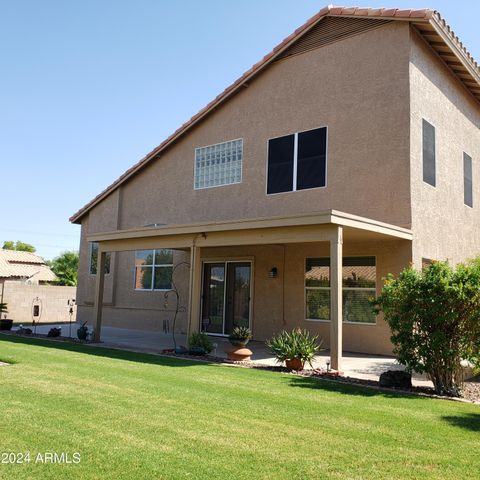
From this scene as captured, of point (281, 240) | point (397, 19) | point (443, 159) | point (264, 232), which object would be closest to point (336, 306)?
point (281, 240)

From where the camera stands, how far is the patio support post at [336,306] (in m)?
9.49

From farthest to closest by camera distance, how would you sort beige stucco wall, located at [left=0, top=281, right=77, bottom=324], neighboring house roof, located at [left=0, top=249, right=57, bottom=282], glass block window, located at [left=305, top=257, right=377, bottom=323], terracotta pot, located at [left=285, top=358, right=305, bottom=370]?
1. neighboring house roof, located at [left=0, top=249, right=57, bottom=282]
2. beige stucco wall, located at [left=0, top=281, right=77, bottom=324]
3. glass block window, located at [left=305, top=257, right=377, bottom=323]
4. terracotta pot, located at [left=285, top=358, right=305, bottom=370]

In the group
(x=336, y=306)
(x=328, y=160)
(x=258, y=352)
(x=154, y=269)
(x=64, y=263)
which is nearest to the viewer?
(x=336, y=306)

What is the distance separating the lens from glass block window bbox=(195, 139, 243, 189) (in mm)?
16016

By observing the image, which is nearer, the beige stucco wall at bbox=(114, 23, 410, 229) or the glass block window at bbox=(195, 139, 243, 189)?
the beige stucco wall at bbox=(114, 23, 410, 229)

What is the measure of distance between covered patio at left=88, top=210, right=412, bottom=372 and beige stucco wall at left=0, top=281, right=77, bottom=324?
12697 mm

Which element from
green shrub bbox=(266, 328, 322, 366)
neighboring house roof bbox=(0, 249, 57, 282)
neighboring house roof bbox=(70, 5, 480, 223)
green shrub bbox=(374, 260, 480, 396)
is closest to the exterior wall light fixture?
green shrub bbox=(266, 328, 322, 366)

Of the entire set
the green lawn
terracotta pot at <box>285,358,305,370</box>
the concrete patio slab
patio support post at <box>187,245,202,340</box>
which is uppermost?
patio support post at <box>187,245,202,340</box>

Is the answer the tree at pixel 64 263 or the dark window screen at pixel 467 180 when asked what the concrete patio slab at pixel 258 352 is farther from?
the tree at pixel 64 263

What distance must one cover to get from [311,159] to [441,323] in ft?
23.2

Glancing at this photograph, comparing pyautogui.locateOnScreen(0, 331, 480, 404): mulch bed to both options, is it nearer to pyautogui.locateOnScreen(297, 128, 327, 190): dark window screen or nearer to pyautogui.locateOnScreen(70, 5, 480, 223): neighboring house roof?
pyautogui.locateOnScreen(297, 128, 327, 190): dark window screen

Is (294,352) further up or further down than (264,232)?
further down

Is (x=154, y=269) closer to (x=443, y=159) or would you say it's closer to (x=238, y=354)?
(x=238, y=354)

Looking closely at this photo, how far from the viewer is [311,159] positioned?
14.0 metres
